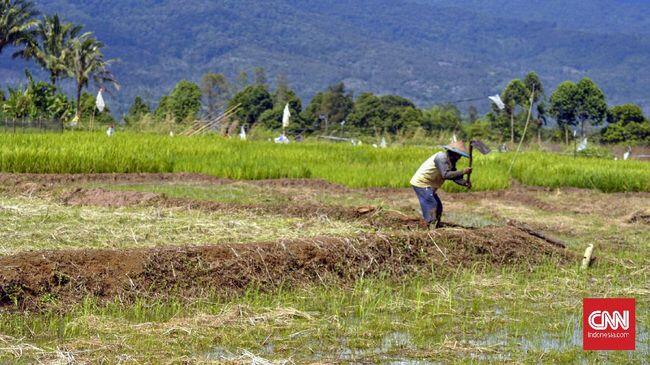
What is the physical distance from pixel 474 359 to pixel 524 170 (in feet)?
43.4

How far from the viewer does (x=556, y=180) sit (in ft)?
56.1

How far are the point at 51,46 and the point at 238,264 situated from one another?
44.5 m

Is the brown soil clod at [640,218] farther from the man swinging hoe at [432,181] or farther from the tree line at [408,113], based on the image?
the tree line at [408,113]

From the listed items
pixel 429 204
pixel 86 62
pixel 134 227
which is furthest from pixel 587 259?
pixel 86 62

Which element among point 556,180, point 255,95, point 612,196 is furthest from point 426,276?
point 255,95

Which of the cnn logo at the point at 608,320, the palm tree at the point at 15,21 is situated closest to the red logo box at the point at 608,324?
the cnn logo at the point at 608,320

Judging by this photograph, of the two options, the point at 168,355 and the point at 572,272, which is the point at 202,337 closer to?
A: the point at 168,355

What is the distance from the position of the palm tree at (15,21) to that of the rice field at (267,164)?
990 inches

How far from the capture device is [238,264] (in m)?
6.96

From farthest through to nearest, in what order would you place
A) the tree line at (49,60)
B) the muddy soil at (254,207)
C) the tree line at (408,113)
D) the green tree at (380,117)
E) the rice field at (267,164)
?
1. the green tree at (380,117)
2. the tree line at (408,113)
3. the tree line at (49,60)
4. the rice field at (267,164)
5. the muddy soil at (254,207)

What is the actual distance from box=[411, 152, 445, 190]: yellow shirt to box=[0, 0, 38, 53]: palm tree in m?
36.8

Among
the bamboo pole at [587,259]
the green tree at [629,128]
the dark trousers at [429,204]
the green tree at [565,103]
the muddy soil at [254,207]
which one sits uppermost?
the green tree at [565,103]

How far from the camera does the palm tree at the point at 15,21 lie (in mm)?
42812

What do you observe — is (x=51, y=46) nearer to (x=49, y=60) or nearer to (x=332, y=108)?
(x=49, y=60)
